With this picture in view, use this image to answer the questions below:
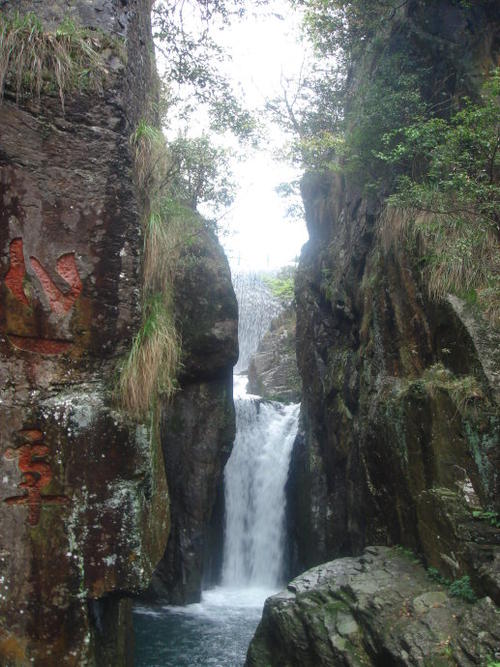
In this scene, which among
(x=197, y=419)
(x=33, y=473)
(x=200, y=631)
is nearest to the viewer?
(x=33, y=473)

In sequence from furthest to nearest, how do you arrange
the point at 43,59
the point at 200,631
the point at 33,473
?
1. the point at 200,631
2. the point at 43,59
3. the point at 33,473

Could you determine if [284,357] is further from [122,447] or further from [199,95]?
[122,447]

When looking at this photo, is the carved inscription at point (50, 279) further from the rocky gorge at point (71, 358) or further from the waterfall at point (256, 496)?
the waterfall at point (256, 496)

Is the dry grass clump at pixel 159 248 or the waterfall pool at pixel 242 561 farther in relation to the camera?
the waterfall pool at pixel 242 561

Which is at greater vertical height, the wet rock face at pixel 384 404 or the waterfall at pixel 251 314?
the waterfall at pixel 251 314

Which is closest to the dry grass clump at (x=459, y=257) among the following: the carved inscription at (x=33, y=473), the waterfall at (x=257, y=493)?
the carved inscription at (x=33, y=473)

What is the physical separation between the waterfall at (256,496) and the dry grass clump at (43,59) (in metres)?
11.0

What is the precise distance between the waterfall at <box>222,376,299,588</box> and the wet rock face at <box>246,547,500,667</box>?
6.01 m

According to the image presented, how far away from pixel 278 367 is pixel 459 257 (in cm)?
1221

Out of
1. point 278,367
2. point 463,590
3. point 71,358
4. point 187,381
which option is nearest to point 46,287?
point 71,358

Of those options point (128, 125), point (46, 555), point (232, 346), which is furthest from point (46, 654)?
point (232, 346)

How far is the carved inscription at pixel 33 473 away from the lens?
156 inches

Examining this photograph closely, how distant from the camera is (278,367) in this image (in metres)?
19.3

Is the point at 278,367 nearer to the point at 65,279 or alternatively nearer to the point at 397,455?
the point at 397,455
